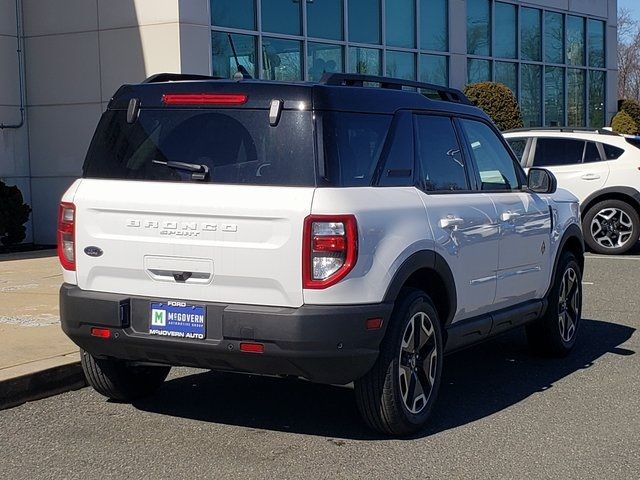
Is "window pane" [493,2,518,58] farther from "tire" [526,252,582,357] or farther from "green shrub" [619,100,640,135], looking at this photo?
"tire" [526,252,582,357]

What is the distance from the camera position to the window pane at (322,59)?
17.8 m

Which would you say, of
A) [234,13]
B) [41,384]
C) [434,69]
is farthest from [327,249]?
[434,69]

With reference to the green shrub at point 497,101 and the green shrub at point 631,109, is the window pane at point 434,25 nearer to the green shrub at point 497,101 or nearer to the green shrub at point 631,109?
the green shrub at point 497,101

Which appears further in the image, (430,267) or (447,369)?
(447,369)

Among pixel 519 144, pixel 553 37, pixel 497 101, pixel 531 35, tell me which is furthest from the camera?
pixel 553 37

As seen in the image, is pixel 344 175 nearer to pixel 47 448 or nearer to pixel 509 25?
pixel 47 448

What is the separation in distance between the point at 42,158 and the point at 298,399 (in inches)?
420

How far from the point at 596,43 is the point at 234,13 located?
15420mm

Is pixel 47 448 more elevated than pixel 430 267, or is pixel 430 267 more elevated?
pixel 430 267

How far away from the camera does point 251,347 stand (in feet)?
16.8

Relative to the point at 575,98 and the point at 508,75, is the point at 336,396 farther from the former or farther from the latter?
Result: the point at 575,98

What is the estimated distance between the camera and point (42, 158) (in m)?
16.0

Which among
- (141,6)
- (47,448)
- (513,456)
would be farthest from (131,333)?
(141,6)

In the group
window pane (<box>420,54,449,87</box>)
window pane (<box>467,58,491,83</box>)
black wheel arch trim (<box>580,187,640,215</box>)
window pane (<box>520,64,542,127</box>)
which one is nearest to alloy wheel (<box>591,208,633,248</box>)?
black wheel arch trim (<box>580,187,640,215</box>)
